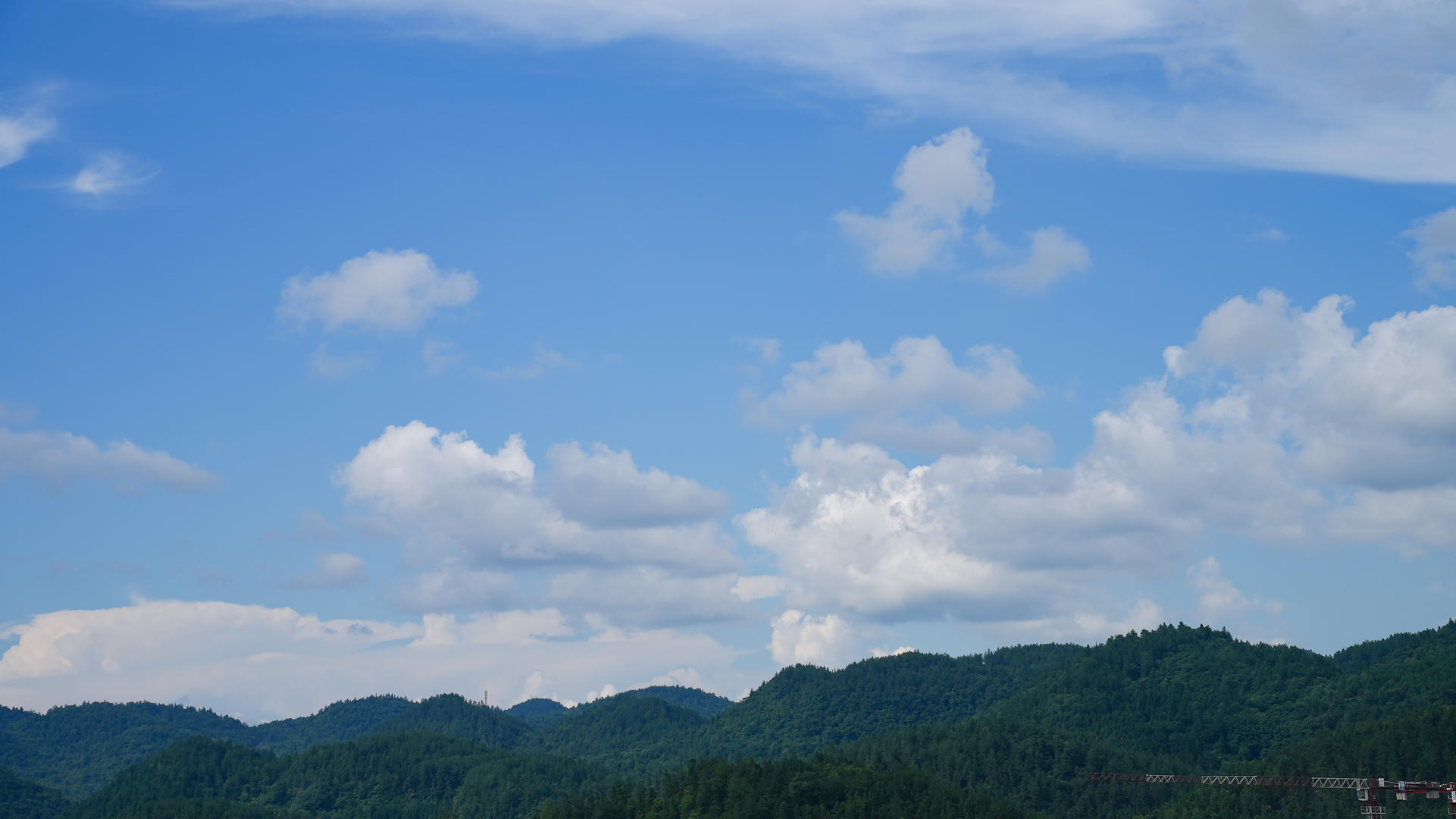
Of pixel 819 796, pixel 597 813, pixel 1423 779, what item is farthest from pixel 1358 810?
pixel 597 813

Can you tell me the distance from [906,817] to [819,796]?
13.4m

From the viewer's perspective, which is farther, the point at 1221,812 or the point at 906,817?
the point at 1221,812

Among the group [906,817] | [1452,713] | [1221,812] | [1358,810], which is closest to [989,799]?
[906,817]

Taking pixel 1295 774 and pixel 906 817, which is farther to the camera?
pixel 1295 774

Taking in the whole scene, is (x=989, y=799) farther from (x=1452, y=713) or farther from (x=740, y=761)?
(x=1452, y=713)

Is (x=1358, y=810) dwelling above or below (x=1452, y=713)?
below

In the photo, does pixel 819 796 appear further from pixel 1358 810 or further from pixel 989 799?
pixel 1358 810

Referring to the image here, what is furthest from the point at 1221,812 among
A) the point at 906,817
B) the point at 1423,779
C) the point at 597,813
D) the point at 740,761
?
the point at 597,813

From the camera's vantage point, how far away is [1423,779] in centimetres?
18850

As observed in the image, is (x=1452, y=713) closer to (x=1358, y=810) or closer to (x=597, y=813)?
(x=1358, y=810)

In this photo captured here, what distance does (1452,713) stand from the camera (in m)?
196

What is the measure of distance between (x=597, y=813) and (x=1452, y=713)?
441 feet

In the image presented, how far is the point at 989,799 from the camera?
632 feet

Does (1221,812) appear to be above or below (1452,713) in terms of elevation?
below
